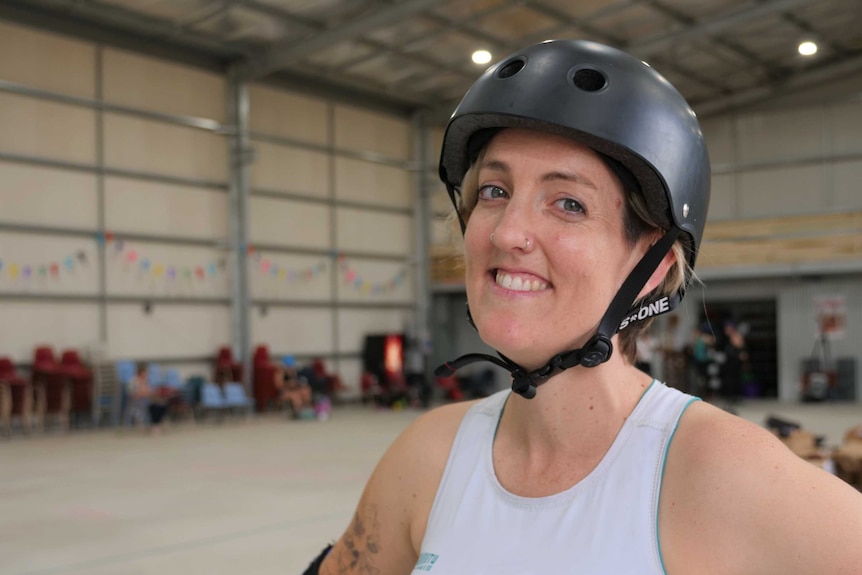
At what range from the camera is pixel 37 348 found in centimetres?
1093

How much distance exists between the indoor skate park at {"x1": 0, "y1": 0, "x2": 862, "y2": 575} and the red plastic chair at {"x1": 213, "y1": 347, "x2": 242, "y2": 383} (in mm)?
47

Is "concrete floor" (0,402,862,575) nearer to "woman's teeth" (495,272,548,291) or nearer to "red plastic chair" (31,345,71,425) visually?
"red plastic chair" (31,345,71,425)

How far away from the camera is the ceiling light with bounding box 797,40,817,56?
44.7ft

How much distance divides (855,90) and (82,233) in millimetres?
13348

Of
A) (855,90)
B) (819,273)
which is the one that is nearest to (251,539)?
(819,273)

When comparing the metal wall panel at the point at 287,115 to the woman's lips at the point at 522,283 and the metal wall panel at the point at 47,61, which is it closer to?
the metal wall panel at the point at 47,61

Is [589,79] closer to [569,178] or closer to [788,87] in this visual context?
[569,178]

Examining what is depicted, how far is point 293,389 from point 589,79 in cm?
1232

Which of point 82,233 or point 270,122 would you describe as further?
point 270,122

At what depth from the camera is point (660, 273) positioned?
1106 millimetres

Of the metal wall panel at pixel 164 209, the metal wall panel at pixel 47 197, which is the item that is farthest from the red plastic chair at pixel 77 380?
the metal wall panel at pixel 164 209

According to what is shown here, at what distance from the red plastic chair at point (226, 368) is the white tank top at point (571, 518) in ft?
40.4

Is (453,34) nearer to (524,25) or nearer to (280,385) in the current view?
(524,25)

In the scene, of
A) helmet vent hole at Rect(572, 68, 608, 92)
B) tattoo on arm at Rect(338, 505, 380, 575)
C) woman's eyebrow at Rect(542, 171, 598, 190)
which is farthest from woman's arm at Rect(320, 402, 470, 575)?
helmet vent hole at Rect(572, 68, 608, 92)
